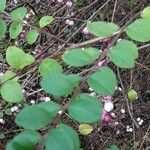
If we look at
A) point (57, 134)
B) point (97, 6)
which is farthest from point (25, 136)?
point (97, 6)

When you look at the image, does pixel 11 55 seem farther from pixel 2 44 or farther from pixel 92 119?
pixel 2 44

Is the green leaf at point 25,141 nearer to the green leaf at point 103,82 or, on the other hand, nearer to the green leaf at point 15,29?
the green leaf at point 103,82

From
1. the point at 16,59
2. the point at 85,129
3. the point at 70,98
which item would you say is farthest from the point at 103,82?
the point at 85,129

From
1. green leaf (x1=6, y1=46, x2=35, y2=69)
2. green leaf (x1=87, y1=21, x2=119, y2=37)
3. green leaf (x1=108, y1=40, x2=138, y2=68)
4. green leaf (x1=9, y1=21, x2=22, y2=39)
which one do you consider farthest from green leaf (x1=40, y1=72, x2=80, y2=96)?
green leaf (x1=9, y1=21, x2=22, y2=39)

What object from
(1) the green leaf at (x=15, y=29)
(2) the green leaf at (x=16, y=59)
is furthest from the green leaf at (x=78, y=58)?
(1) the green leaf at (x=15, y=29)

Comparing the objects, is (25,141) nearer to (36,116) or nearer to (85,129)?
(36,116)
